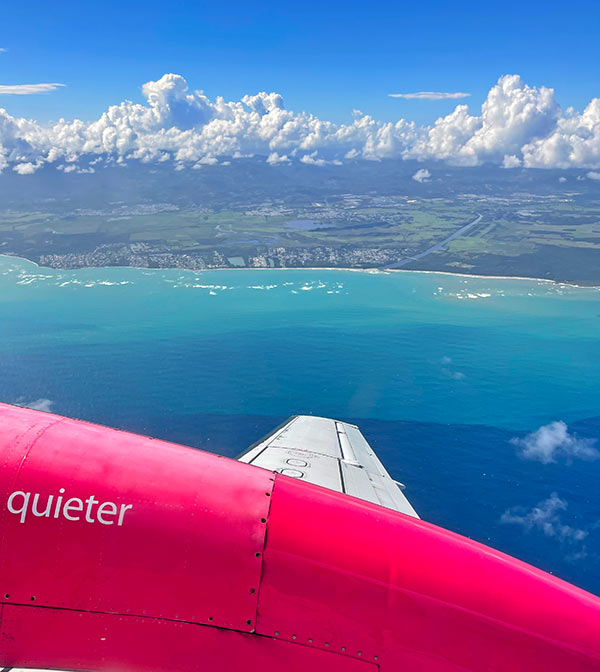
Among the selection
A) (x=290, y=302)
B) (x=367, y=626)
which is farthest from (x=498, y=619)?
(x=290, y=302)

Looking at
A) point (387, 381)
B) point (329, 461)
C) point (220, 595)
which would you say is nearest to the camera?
point (220, 595)

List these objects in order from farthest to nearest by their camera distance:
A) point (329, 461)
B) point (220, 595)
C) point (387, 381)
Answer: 1. point (387, 381)
2. point (329, 461)
3. point (220, 595)

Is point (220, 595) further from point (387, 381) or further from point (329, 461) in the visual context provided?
point (387, 381)

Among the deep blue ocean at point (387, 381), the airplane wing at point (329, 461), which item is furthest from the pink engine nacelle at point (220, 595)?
the deep blue ocean at point (387, 381)

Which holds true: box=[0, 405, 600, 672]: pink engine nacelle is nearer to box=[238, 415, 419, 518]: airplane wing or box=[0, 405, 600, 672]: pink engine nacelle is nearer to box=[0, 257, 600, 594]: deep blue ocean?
box=[238, 415, 419, 518]: airplane wing

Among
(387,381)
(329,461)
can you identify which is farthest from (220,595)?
(387,381)

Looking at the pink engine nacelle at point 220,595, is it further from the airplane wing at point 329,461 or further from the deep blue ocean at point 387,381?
the deep blue ocean at point 387,381

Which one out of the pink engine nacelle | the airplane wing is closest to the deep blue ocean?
the airplane wing

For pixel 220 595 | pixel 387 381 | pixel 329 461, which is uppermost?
pixel 220 595
